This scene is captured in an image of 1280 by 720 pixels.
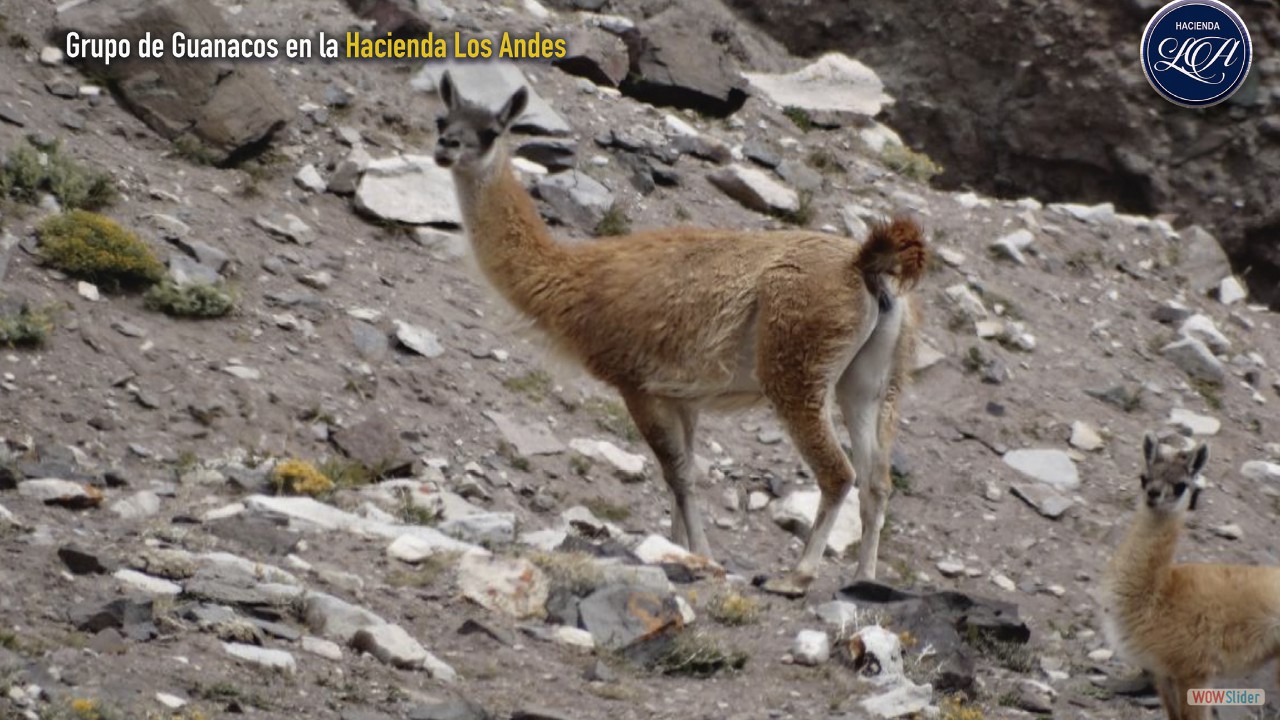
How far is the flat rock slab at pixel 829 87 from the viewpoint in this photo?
691 inches

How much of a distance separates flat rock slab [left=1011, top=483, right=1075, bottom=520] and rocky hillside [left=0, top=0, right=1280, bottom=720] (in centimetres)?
3

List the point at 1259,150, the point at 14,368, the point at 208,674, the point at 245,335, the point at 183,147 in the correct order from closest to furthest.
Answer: the point at 208,674, the point at 14,368, the point at 245,335, the point at 183,147, the point at 1259,150

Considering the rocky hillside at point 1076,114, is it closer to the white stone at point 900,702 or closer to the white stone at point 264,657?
the white stone at point 900,702

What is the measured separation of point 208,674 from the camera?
654 cm

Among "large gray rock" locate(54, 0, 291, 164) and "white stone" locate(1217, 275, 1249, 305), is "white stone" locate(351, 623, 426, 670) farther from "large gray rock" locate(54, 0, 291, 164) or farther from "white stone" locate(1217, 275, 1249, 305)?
"white stone" locate(1217, 275, 1249, 305)

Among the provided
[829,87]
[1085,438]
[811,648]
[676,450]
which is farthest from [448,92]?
[829,87]

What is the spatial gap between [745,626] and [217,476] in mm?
2943

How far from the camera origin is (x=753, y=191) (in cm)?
1512

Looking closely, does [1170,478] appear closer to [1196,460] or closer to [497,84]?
[1196,460]

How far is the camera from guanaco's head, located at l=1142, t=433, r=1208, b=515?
28.0ft

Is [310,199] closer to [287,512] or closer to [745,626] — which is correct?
[287,512]

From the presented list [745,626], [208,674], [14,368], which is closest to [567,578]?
[745,626]

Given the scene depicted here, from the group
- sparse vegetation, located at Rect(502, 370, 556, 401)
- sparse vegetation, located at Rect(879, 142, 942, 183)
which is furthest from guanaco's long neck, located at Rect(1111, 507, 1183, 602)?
sparse vegetation, located at Rect(879, 142, 942, 183)

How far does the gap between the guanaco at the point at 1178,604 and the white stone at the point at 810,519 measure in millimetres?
2926
